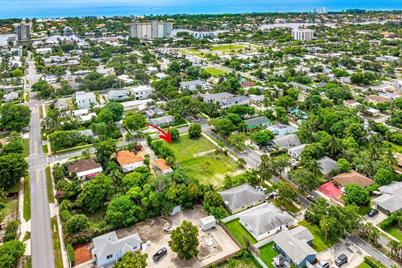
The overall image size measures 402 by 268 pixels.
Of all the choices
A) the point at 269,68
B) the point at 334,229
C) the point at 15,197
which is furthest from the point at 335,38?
the point at 15,197

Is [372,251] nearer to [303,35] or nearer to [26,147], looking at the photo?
[26,147]

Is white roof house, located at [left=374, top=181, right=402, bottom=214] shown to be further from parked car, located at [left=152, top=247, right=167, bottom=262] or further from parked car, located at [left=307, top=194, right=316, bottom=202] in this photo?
parked car, located at [left=152, top=247, right=167, bottom=262]

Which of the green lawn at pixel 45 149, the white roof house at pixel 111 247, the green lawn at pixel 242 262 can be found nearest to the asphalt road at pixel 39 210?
the green lawn at pixel 45 149

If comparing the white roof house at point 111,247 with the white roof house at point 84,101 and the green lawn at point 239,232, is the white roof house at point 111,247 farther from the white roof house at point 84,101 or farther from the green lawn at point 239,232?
the white roof house at point 84,101

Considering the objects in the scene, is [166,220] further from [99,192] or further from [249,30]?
[249,30]

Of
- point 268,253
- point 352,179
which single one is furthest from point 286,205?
point 352,179

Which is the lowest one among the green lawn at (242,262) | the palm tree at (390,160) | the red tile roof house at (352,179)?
the green lawn at (242,262)

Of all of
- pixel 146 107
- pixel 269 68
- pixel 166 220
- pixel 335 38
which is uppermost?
pixel 335 38

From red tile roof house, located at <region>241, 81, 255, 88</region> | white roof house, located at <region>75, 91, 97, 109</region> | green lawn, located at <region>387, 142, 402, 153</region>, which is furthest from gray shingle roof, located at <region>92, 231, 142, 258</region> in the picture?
red tile roof house, located at <region>241, 81, 255, 88</region>
